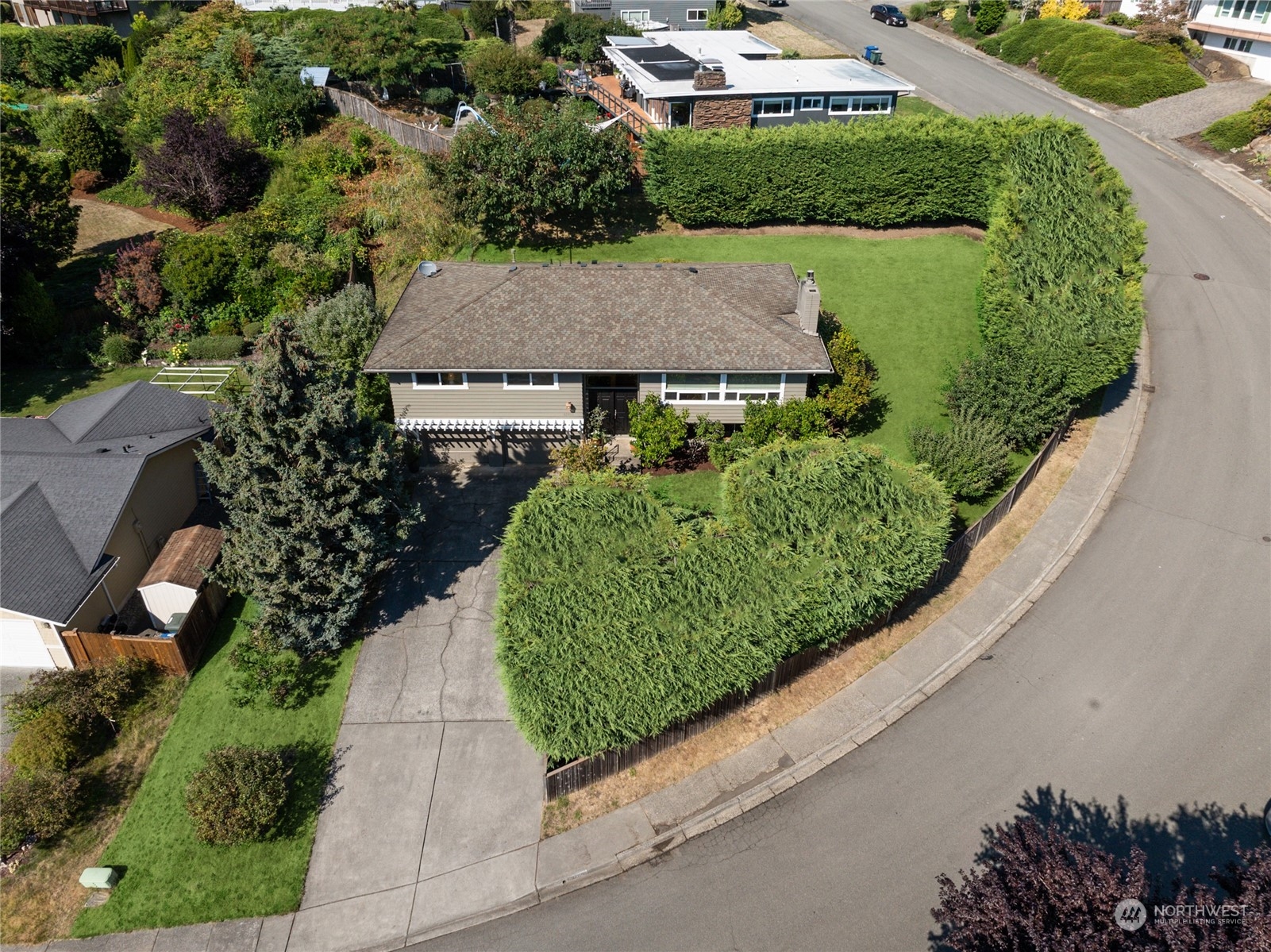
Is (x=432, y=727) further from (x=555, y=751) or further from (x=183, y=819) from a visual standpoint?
(x=183, y=819)

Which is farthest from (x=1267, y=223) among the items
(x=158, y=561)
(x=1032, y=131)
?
(x=158, y=561)

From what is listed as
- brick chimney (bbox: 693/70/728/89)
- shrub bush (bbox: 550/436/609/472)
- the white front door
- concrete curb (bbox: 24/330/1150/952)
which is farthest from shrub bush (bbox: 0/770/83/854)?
brick chimney (bbox: 693/70/728/89)

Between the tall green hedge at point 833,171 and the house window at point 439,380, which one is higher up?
the tall green hedge at point 833,171

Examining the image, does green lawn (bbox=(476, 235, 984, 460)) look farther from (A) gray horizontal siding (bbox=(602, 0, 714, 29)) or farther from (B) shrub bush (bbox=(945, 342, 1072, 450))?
(A) gray horizontal siding (bbox=(602, 0, 714, 29))

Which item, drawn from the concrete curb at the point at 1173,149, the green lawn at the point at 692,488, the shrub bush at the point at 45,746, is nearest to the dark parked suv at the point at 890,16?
the concrete curb at the point at 1173,149

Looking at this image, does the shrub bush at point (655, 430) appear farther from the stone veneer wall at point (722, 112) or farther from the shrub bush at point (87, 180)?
the shrub bush at point (87, 180)

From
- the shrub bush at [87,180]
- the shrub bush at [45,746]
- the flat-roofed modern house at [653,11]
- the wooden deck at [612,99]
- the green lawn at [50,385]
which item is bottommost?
the green lawn at [50,385]
